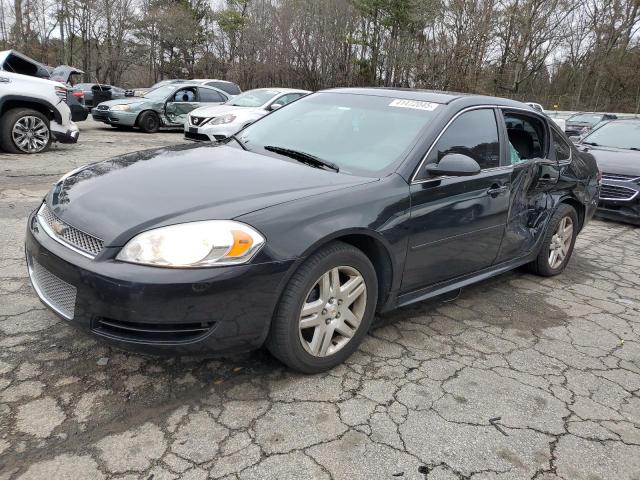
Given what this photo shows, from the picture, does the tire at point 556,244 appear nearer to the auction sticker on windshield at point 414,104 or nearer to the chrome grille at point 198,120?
the auction sticker on windshield at point 414,104

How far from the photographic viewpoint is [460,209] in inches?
130

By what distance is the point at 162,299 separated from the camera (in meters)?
2.21

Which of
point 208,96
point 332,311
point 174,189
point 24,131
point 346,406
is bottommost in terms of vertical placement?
point 346,406

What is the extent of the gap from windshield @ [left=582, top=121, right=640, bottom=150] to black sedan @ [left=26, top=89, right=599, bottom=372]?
539 centimetres

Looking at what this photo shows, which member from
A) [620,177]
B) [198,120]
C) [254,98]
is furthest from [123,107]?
[620,177]

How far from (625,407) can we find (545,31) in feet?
104

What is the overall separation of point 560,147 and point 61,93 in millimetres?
7769

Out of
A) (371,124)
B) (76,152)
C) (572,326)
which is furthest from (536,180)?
(76,152)

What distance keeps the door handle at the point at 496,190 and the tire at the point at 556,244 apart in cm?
101

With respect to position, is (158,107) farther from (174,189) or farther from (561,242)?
(174,189)

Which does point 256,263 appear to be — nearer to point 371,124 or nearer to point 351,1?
point 371,124

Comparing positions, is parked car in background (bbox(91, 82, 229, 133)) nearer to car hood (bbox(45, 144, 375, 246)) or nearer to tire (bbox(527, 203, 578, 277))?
car hood (bbox(45, 144, 375, 246))

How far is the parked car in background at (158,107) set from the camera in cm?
1405

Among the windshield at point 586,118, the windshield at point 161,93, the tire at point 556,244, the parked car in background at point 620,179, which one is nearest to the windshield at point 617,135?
the parked car in background at point 620,179
